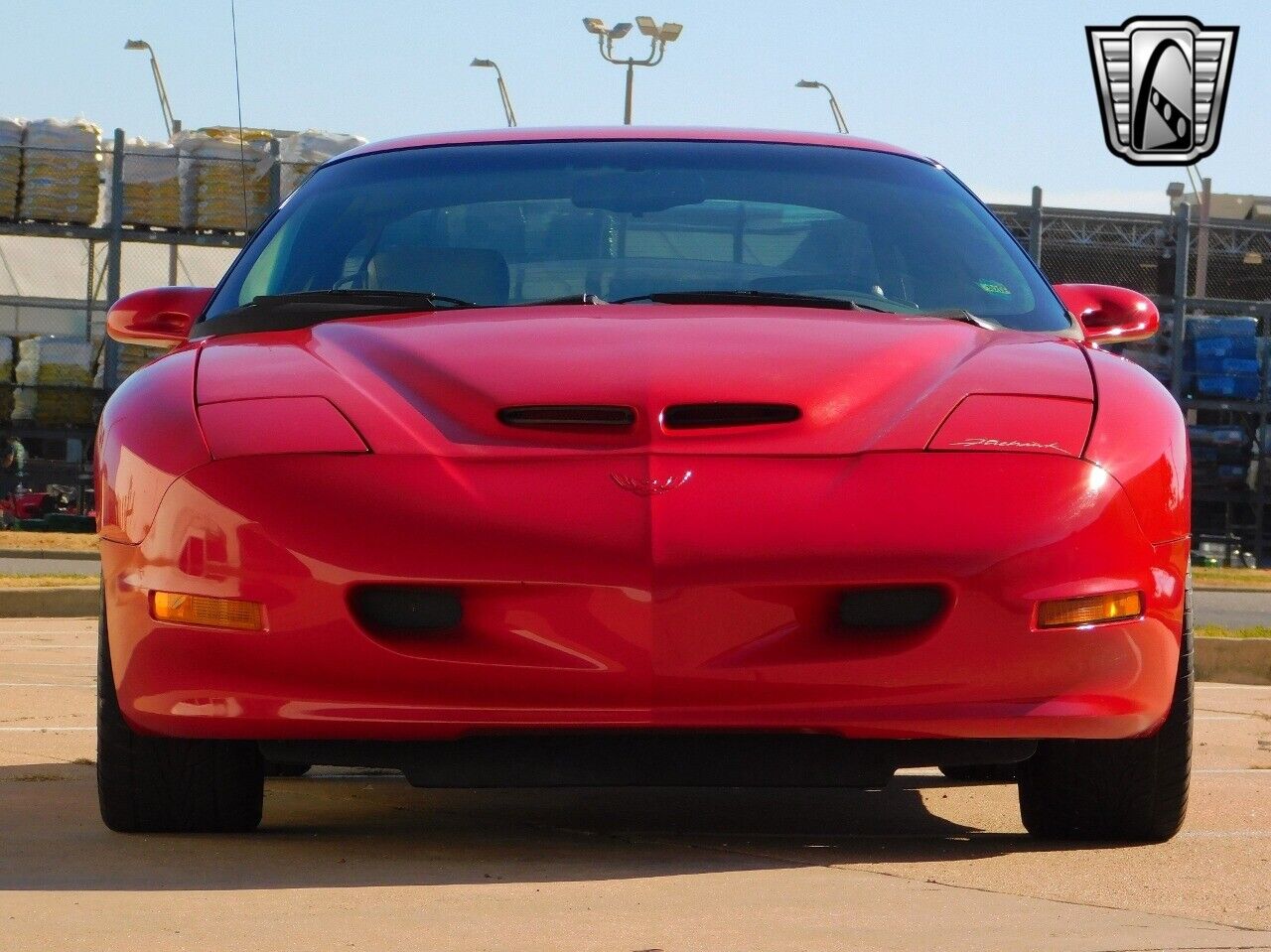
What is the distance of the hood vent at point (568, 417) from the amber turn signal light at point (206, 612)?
1.68ft

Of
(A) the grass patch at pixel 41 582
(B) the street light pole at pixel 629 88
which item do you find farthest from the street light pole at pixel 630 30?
(A) the grass patch at pixel 41 582

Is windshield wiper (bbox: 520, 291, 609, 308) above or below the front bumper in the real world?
above

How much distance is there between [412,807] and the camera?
4.30 metres

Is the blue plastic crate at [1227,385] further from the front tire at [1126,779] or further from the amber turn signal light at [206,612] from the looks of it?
the amber turn signal light at [206,612]

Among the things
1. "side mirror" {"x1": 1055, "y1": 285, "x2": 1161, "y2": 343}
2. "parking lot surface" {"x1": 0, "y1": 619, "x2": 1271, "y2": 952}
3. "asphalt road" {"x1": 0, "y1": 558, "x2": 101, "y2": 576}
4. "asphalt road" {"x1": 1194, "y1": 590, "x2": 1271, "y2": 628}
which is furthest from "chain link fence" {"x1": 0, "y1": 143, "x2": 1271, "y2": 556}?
"parking lot surface" {"x1": 0, "y1": 619, "x2": 1271, "y2": 952}

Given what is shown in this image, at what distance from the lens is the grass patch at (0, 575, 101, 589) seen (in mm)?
11695

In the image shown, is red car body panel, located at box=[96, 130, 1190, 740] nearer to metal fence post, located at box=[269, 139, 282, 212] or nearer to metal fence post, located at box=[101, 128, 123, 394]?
metal fence post, located at box=[269, 139, 282, 212]

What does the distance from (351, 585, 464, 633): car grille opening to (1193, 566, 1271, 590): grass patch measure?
1891 centimetres

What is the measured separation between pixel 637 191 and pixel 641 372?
1.21m

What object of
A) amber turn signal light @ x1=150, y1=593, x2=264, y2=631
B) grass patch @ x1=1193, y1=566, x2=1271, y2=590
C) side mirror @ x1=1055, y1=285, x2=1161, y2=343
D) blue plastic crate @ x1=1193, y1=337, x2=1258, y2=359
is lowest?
grass patch @ x1=1193, y1=566, x2=1271, y2=590

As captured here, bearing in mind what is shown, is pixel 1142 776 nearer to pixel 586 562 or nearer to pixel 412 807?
pixel 586 562

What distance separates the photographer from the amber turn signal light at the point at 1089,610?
10.6 ft

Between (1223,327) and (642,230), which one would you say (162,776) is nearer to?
Result: (642,230)

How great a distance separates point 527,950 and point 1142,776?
148cm
